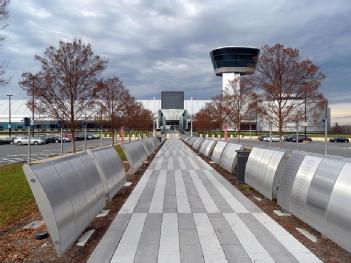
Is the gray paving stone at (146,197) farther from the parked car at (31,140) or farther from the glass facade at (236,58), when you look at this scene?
the glass facade at (236,58)

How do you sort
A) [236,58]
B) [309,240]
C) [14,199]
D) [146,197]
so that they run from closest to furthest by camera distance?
[309,240] < [14,199] < [146,197] < [236,58]

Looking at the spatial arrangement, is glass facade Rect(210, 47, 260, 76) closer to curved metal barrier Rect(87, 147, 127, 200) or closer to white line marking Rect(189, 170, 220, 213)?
white line marking Rect(189, 170, 220, 213)

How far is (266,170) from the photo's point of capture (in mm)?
10758

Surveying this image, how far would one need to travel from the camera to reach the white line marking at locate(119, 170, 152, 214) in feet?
30.5

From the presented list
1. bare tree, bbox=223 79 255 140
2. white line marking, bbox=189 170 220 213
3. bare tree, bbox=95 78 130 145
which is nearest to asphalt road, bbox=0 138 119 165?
bare tree, bbox=95 78 130 145


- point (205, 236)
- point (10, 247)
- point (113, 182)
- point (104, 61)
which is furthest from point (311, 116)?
point (10, 247)

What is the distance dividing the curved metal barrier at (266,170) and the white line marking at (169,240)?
298 cm

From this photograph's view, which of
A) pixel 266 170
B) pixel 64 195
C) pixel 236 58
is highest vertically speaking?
pixel 236 58

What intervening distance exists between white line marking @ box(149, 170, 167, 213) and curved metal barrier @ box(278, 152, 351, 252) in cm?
300

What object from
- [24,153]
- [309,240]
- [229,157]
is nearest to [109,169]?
[309,240]

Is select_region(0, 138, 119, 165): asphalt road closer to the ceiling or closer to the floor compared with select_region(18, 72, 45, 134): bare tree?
closer to the floor

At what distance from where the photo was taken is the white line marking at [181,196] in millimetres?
9398

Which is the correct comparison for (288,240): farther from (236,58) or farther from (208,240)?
(236,58)

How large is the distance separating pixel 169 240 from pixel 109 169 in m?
4.15
